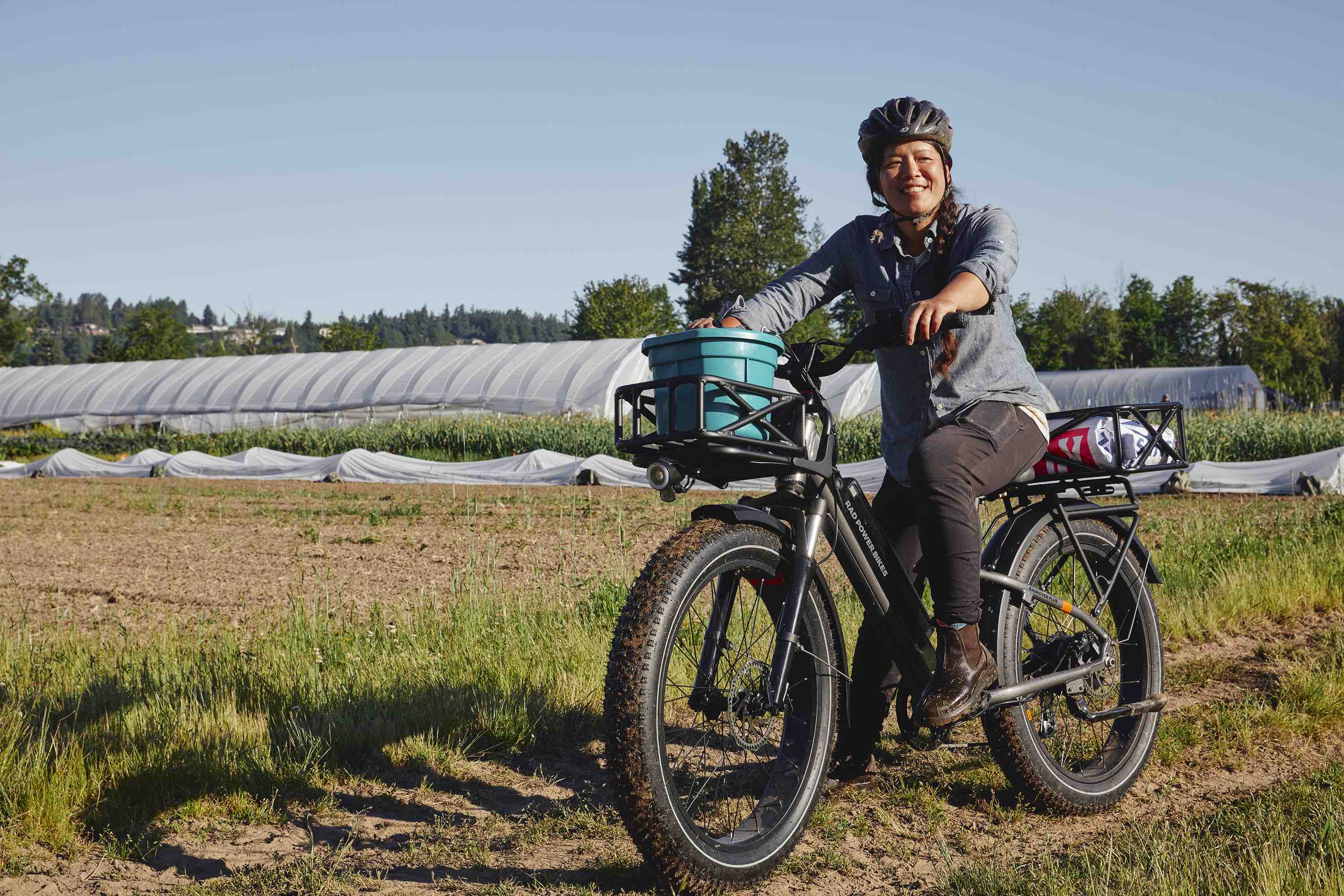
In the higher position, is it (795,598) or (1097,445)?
(1097,445)

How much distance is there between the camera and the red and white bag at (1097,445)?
129 inches

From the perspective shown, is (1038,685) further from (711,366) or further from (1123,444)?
(711,366)

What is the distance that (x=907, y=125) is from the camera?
9.49 ft

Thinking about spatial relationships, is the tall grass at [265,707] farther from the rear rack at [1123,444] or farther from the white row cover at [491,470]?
the white row cover at [491,470]

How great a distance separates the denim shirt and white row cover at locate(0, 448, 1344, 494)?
250 inches

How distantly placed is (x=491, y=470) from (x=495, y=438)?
729cm

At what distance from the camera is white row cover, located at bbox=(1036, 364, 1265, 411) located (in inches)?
1336

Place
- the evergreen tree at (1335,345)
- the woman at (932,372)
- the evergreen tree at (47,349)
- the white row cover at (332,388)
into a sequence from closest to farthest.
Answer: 1. the woman at (932,372)
2. the white row cover at (332,388)
3. the evergreen tree at (1335,345)
4. the evergreen tree at (47,349)

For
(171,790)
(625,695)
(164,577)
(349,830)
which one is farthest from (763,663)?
(164,577)

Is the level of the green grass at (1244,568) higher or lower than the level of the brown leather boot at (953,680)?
lower

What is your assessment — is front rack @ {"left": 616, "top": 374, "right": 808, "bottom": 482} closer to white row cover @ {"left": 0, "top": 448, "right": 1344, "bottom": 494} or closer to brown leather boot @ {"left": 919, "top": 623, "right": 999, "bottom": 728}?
brown leather boot @ {"left": 919, "top": 623, "right": 999, "bottom": 728}

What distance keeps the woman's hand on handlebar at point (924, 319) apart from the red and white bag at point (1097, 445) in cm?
91

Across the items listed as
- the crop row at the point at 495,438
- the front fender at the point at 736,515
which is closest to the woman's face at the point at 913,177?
the front fender at the point at 736,515

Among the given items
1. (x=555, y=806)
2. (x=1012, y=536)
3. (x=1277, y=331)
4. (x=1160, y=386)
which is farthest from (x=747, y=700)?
(x=1277, y=331)
